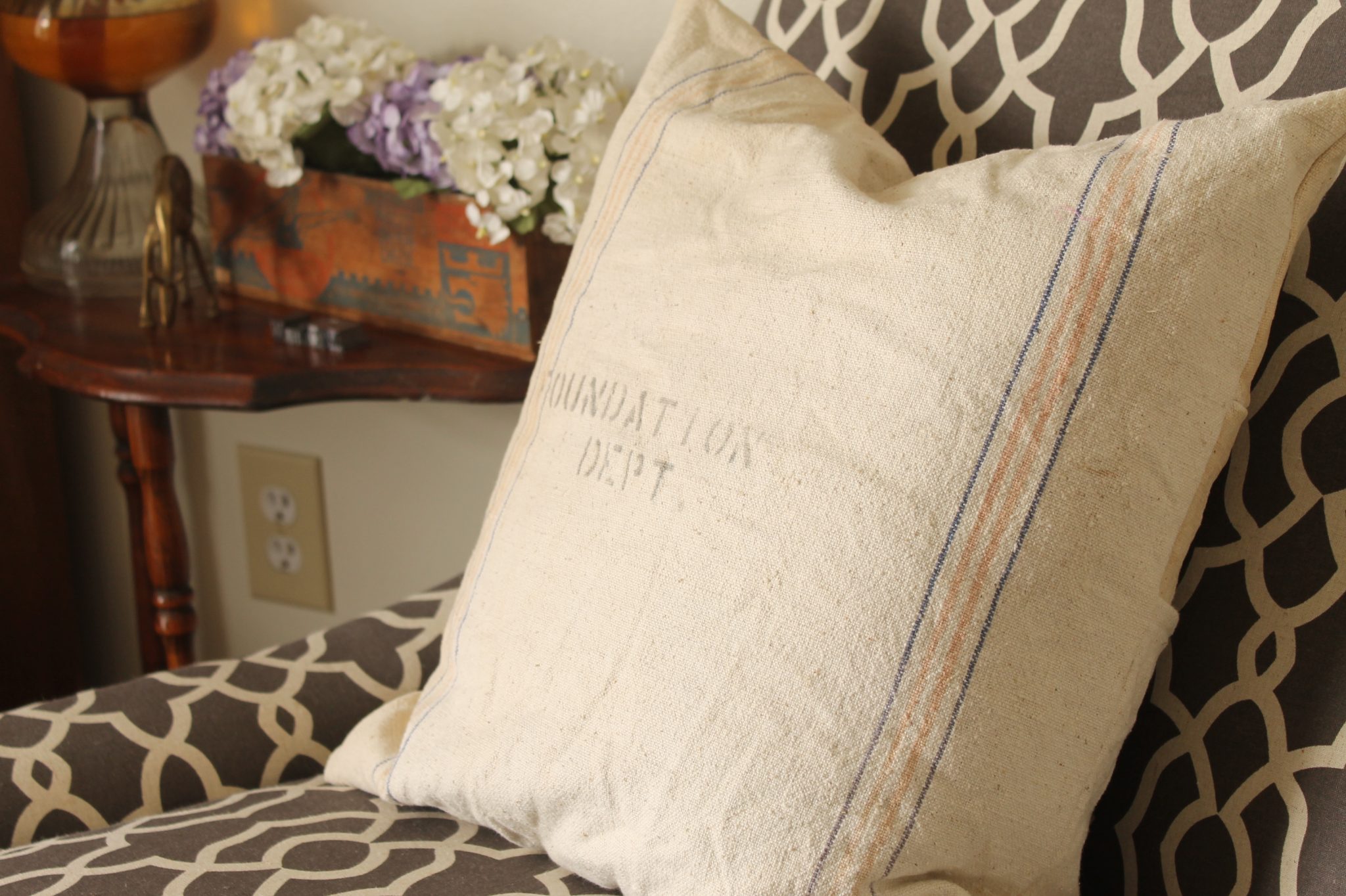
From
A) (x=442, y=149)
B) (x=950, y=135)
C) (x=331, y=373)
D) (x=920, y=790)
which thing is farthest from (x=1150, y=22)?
(x=331, y=373)

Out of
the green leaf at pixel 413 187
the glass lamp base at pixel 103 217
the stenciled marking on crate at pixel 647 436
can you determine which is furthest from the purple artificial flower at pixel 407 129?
the stenciled marking on crate at pixel 647 436

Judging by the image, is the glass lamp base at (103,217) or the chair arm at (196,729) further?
the glass lamp base at (103,217)

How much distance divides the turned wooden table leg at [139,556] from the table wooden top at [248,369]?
253mm

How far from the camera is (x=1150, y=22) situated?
68 centimetres

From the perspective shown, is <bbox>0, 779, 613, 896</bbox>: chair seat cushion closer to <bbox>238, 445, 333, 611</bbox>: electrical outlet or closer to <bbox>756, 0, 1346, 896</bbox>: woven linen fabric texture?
<bbox>756, 0, 1346, 896</bbox>: woven linen fabric texture

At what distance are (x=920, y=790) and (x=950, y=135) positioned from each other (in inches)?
15.4

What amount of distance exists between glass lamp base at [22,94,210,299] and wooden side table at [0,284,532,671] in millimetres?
22

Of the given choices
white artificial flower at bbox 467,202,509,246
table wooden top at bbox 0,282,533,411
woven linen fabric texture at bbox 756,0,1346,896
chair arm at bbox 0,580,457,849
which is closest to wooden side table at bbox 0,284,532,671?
table wooden top at bbox 0,282,533,411

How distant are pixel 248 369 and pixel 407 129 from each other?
0.23 m

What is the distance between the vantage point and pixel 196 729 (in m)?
0.80

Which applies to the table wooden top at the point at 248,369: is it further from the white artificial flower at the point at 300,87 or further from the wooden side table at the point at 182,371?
the white artificial flower at the point at 300,87

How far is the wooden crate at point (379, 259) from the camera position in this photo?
1.02 meters

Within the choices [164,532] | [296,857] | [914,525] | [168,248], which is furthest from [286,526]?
[914,525]

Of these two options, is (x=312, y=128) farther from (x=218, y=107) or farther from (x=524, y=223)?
(x=524, y=223)
